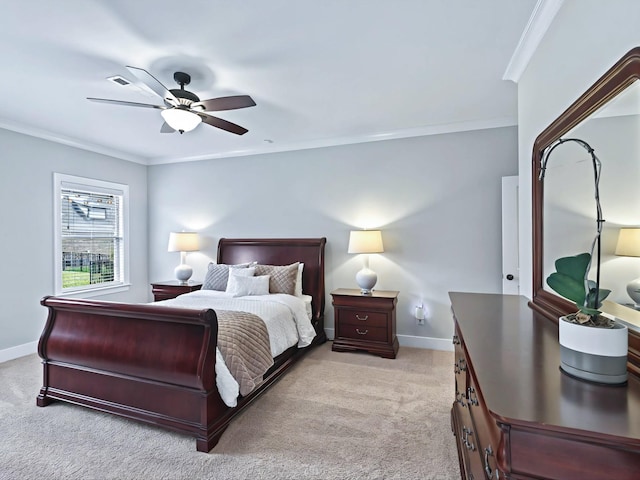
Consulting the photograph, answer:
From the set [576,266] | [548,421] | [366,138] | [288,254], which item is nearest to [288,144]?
[366,138]

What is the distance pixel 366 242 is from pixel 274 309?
4.37ft

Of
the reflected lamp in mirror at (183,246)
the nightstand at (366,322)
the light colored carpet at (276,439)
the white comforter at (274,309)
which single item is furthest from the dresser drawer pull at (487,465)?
the reflected lamp in mirror at (183,246)

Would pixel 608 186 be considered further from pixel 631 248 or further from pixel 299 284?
pixel 299 284

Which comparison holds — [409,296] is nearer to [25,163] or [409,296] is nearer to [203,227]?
[203,227]

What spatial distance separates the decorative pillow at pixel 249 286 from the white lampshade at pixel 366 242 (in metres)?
1.09

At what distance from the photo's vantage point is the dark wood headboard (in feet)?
14.0

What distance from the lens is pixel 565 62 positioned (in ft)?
5.53

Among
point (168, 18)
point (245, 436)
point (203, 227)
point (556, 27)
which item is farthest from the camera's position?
point (203, 227)

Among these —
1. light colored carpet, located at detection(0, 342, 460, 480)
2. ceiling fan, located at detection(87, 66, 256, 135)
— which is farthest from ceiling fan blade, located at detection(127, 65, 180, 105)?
light colored carpet, located at detection(0, 342, 460, 480)

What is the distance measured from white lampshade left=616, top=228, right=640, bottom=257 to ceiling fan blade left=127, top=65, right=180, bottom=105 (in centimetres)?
254

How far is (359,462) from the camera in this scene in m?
1.99

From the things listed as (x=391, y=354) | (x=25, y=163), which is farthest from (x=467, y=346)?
(x=25, y=163)

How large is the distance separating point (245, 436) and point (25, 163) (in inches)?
158

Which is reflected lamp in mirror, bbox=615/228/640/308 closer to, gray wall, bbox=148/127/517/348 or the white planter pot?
the white planter pot
